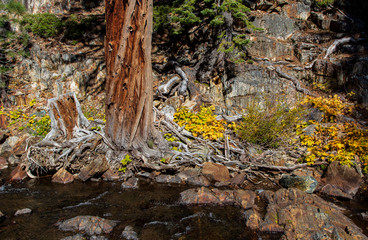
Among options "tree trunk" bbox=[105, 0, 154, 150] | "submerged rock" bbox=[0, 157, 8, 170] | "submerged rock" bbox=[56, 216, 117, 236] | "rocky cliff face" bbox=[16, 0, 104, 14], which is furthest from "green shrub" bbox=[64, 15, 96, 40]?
"submerged rock" bbox=[56, 216, 117, 236]

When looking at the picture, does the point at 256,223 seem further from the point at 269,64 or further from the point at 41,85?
the point at 41,85

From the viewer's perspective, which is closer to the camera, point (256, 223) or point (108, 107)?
point (256, 223)

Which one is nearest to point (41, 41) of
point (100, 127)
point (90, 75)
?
point (90, 75)

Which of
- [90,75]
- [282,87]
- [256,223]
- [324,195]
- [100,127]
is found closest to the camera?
[256,223]

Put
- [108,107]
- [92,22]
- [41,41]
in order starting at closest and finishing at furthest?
[108,107] < [41,41] < [92,22]

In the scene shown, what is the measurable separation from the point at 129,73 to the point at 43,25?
36.6 feet

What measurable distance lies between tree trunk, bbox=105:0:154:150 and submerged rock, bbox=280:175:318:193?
11.0ft

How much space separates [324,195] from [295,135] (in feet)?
7.67

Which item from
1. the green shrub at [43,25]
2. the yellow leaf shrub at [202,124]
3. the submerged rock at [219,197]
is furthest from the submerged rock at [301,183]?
the green shrub at [43,25]

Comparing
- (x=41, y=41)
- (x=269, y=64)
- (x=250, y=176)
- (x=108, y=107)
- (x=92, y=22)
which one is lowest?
(x=250, y=176)

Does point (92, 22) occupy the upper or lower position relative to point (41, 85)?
upper

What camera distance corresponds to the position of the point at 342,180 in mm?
4355

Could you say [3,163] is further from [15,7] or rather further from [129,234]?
[15,7]

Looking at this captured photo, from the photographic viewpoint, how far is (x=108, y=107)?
5191 millimetres
